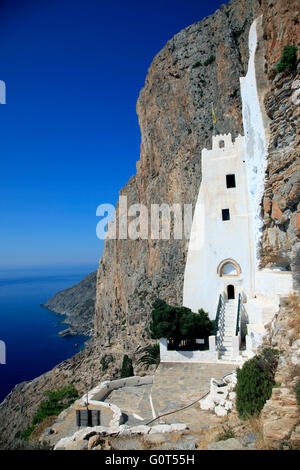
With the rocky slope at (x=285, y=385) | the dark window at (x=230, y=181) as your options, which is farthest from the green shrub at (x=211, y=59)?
the rocky slope at (x=285, y=385)

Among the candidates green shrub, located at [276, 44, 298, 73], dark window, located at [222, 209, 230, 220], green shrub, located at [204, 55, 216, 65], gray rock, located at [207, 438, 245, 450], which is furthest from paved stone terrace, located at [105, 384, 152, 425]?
green shrub, located at [204, 55, 216, 65]

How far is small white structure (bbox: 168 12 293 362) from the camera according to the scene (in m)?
13.0

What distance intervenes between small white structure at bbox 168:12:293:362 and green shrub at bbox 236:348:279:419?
17.4 feet

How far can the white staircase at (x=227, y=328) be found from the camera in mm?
12931

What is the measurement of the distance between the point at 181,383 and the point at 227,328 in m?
4.34

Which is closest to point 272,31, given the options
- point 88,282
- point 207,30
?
point 207,30

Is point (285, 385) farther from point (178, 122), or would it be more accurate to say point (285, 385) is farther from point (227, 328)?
point (178, 122)

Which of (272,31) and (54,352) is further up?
(272,31)

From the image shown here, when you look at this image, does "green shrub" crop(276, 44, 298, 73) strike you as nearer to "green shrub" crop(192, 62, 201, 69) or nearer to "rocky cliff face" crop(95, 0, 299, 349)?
"rocky cliff face" crop(95, 0, 299, 349)

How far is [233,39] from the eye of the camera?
2645 centimetres

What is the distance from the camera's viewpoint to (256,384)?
6.71m

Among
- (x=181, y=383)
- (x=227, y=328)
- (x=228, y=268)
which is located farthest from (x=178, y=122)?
(x=181, y=383)
